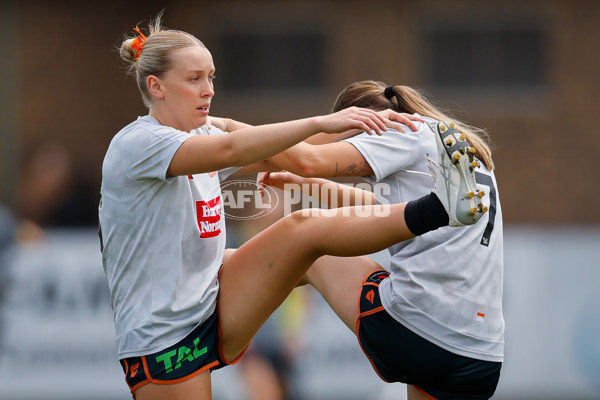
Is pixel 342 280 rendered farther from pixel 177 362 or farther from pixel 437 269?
pixel 177 362

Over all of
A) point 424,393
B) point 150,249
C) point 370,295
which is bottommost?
point 424,393

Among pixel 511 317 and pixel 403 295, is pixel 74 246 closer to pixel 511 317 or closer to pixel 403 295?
pixel 511 317

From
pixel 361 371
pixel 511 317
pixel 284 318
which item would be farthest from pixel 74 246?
pixel 511 317

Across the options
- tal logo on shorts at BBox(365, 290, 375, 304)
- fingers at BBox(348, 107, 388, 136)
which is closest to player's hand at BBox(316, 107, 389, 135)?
fingers at BBox(348, 107, 388, 136)

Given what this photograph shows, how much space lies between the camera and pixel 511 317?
255 inches

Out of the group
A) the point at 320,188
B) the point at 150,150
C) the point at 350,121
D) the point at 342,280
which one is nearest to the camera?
the point at 350,121

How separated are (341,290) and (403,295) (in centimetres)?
32

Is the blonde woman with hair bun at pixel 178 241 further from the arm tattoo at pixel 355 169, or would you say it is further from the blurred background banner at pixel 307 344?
the blurred background banner at pixel 307 344

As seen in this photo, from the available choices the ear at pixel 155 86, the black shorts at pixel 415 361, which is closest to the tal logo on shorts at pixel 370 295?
the black shorts at pixel 415 361

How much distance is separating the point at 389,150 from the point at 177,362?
104 cm

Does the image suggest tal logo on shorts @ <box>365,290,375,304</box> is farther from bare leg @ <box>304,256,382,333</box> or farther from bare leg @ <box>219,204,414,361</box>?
bare leg @ <box>219,204,414,361</box>

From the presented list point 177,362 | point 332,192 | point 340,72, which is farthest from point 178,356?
point 340,72

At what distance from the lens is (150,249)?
2.98 meters

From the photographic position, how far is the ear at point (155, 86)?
117 inches
